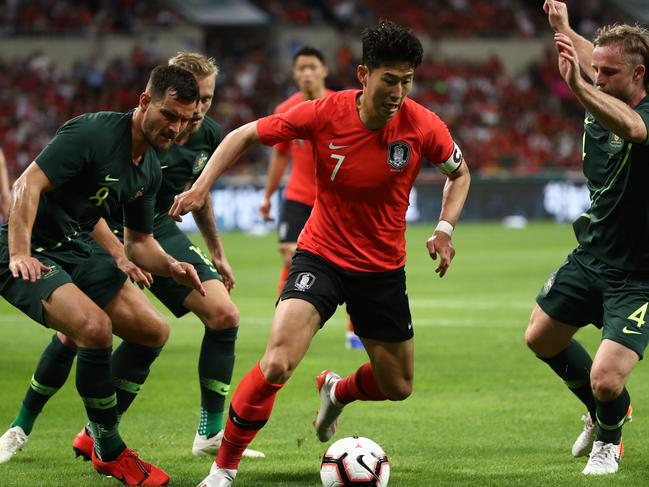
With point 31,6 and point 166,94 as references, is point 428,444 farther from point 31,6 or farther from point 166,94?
point 31,6

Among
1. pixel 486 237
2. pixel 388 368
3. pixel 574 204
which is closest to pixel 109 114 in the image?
pixel 388 368

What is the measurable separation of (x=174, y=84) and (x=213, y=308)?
5.22 ft

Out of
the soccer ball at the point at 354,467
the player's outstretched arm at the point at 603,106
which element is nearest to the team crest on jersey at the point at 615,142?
the player's outstretched arm at the point at 603,106

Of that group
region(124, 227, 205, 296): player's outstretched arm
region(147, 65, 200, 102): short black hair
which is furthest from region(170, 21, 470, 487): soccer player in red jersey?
region(124, 227, 205, 296): player's outstretched arm

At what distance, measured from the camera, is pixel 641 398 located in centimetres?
870

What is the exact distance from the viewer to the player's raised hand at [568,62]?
18.8 feet

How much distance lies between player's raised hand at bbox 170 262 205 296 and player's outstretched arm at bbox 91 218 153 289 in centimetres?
14

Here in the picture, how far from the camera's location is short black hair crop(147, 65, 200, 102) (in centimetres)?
602

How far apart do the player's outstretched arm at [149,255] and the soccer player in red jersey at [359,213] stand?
31.4 inches

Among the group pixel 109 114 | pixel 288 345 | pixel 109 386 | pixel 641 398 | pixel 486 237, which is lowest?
pixel 486 237

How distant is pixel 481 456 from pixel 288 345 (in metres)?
1.73

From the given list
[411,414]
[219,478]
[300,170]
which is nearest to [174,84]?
[219,478]

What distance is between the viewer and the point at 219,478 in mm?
5703

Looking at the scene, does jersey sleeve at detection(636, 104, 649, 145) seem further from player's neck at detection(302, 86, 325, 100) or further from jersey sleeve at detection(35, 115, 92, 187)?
player's neck at detection(302, 86, 325, 100)
